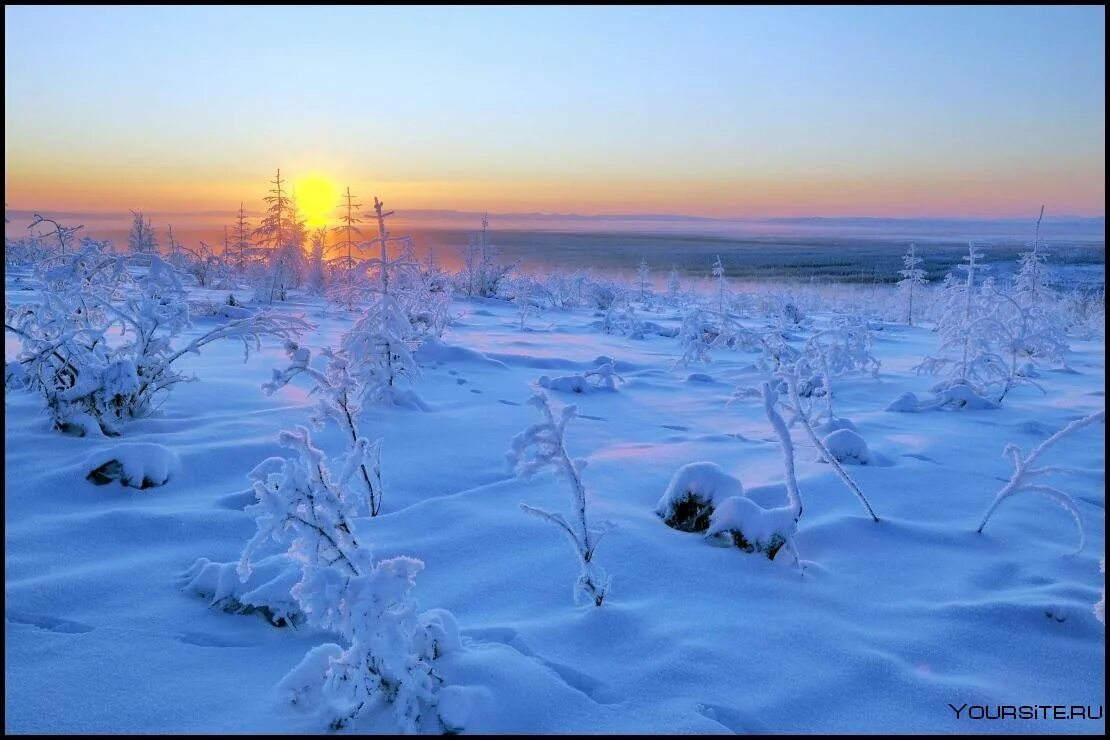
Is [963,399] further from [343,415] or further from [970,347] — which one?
[343,415]

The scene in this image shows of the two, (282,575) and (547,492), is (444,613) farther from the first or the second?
(547,492)

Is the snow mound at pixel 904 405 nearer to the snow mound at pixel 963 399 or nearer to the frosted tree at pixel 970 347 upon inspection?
the snow mound at pixel 963 399

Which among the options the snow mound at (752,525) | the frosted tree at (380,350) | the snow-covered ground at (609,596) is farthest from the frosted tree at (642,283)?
the snow mound at (752,525)

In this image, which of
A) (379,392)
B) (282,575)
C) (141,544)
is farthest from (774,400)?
(379,392)

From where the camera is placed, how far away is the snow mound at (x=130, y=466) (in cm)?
405

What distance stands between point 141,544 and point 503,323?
12.0 metres

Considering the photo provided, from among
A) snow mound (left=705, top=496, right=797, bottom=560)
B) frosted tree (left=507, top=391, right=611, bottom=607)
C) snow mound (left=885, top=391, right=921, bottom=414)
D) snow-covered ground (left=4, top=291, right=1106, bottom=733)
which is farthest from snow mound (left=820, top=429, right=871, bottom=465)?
frosted tree (left=507, top=391, right=611, bottom=607)

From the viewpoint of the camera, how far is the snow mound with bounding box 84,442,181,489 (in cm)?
405

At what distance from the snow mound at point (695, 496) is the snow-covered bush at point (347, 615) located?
1.90 metres

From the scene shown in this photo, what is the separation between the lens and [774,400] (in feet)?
10.5

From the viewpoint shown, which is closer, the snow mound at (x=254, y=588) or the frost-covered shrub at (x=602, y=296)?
the snow mound at (x=254, y=588)

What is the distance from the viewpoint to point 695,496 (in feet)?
13.0

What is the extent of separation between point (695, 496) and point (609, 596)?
1.13 m

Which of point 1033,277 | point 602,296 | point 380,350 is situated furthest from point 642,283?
point 380,350
